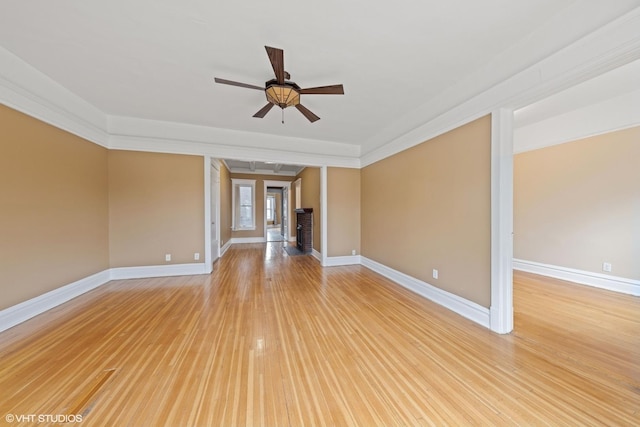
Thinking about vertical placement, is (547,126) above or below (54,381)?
above

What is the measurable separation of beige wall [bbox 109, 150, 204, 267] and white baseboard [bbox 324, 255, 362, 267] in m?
2.59

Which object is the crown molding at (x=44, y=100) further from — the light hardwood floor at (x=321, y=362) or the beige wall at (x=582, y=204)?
the beige wall at (x=582, y=204)

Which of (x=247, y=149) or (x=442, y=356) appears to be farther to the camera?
(x=247, y=149)

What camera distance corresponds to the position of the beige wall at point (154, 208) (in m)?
3.74

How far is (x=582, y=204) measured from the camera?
344 centimetres

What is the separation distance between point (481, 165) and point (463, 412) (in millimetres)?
2221

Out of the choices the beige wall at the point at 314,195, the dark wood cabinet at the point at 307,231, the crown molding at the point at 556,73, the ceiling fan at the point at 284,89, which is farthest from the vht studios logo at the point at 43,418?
the dark wood cabinet at the point at 307,231

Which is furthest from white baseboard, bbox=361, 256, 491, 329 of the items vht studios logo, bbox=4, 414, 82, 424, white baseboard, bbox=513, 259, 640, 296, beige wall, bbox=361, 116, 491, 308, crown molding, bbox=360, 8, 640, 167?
vht studios logo, bbox=4, 414, 82, 424

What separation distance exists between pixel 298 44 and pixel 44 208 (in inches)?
139

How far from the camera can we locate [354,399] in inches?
54.3

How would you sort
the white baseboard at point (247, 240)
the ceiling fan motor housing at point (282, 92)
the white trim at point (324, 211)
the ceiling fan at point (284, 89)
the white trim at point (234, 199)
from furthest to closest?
the white baseboard at point (247, 240)
the white trim at point (234, 199)
the white trim at point (324, 211)
the ceiling fan motor housing at point (282, 92)
the ceiling fan at point (284, 89)

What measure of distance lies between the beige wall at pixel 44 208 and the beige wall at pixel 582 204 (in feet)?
24.1

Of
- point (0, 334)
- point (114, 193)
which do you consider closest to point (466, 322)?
point (0, 334)

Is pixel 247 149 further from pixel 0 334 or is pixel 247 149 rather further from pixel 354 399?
pixel 354 399
